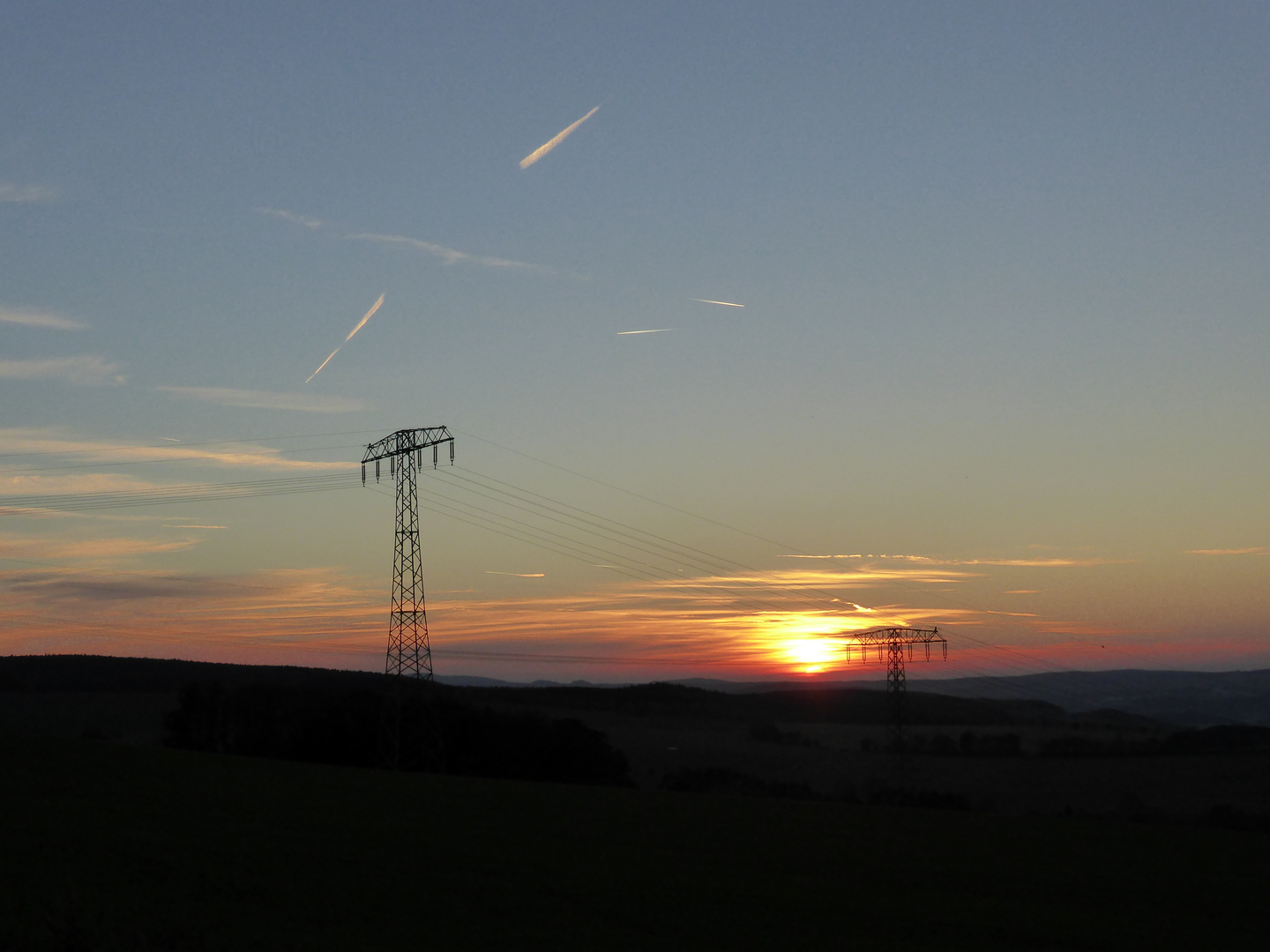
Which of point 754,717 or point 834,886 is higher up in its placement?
point 834,886

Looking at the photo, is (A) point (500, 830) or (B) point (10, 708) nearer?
(A) point (500, 830)

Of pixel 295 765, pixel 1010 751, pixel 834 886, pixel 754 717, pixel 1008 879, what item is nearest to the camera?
pixel 834 886

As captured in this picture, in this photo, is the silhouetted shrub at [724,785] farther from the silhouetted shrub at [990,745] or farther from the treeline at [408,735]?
the silhouetted shrub at [990,745]

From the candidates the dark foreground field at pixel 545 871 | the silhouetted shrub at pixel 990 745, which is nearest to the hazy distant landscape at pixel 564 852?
the dark foreground field at pixel 545 871

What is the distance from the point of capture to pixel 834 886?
3400cm

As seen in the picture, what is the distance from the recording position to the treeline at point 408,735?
273 feet

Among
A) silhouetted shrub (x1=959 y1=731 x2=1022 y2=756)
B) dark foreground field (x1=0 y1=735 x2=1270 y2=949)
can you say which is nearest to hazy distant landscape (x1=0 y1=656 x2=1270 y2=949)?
dark foreground field (x1=0 y1=735 x2=1270 y2=949)

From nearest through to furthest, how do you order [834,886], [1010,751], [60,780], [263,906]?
[263,906] < [834,886] < [60,780] < [1010,751]

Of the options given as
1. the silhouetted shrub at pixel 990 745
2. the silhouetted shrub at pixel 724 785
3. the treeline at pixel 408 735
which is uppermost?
the treeline at pixel 408 735

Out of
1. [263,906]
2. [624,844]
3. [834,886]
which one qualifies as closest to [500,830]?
[624,844]

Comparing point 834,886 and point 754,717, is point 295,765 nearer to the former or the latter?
point 834,886

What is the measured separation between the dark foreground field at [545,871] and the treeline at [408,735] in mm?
27888

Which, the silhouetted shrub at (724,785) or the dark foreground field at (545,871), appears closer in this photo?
the dark foreground field at (545,871)

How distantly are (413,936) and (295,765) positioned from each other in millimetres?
38421
